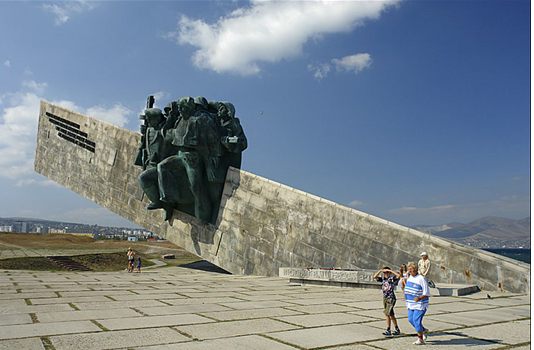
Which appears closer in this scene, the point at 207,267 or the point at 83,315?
the point at 83,315

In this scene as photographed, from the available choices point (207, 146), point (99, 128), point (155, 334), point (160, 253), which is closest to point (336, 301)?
point (155, 334)

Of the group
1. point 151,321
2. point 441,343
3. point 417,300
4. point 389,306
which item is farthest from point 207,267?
point 441,343

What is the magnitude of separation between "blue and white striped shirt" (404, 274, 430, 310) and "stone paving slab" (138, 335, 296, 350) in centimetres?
140

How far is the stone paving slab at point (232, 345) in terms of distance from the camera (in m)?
3.45

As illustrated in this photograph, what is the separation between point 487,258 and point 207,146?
337 inches

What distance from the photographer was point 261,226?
39.6ft

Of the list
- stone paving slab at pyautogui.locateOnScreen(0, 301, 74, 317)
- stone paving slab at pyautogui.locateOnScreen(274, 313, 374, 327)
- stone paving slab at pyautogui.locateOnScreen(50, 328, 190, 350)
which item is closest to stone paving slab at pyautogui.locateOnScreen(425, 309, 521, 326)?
stone paving slab at pyautogui.locateOnScreen(274, 313, 374, 327)

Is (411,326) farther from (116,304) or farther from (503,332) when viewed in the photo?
(116,304)

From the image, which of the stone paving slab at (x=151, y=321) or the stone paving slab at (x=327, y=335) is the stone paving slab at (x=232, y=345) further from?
the stone paving slab at (x=151, y=321)

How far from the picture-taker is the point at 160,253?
2678cm

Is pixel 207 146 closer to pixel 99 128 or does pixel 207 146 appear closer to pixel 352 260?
pixel 352 260

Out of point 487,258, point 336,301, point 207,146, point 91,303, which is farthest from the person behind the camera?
point 207,146

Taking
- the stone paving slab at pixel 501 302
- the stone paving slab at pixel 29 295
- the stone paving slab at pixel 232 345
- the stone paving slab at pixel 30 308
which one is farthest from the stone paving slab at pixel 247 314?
the stone paving slab at pixel 501 302

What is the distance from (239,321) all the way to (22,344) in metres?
2.26
